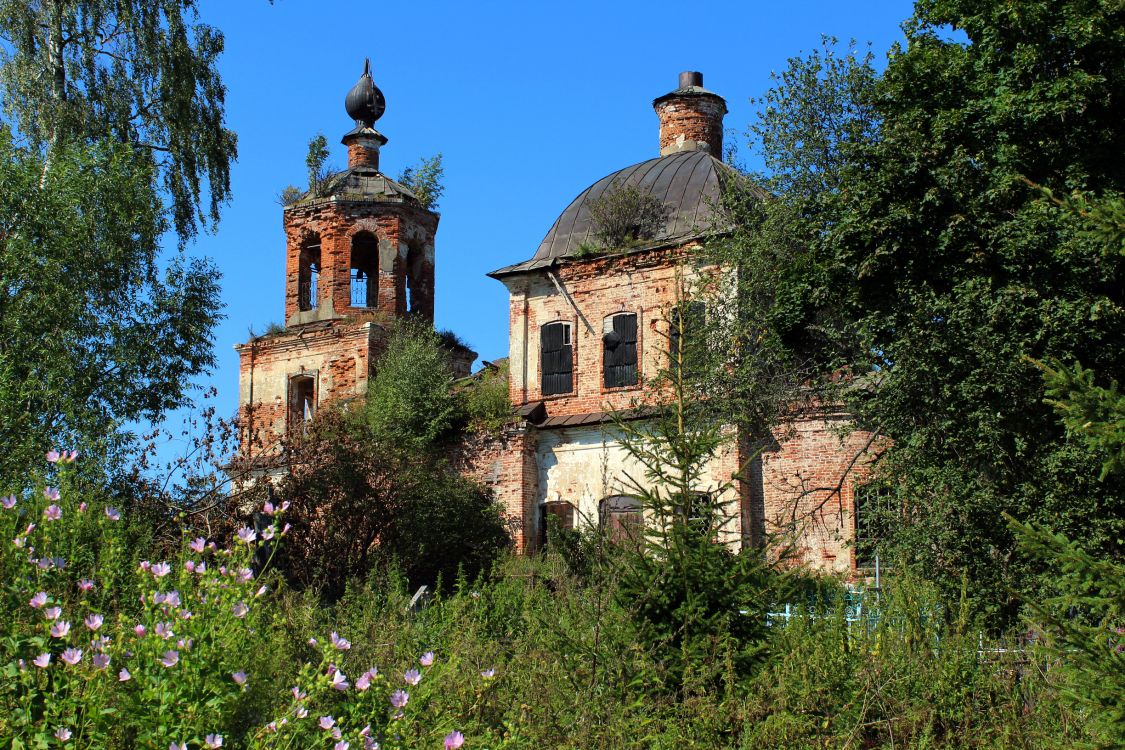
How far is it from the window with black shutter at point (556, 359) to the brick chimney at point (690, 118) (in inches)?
210

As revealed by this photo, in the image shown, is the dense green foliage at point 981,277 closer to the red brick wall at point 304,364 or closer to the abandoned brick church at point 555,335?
the abandoned brick church at point 555,335

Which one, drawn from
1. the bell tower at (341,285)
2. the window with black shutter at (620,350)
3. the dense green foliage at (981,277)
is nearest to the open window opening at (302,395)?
the bell tower at (341,285)

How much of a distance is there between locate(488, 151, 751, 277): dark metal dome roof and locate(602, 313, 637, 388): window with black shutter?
1723mm

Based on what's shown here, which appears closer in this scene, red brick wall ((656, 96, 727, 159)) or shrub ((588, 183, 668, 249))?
shrub ((588, 183, 668, 249))

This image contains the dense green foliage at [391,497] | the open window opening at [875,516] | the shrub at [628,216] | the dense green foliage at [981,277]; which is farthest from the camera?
the shrub at [628,216]

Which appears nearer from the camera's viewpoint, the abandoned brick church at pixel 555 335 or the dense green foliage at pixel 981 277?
the dense green foliage at pixel 981 277

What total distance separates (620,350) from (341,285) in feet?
24.2

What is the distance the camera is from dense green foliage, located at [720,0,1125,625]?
13.0 metres

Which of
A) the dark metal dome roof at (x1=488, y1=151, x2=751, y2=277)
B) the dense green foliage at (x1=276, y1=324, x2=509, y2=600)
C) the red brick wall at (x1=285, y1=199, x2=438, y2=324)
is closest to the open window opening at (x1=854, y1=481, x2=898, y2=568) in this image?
the dense green foliage at (x1=276, y1=324, x2=509, y2=600)

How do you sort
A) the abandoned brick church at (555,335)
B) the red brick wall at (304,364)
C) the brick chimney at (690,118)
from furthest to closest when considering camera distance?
1. the brick chimney at (690,118)
2. the red brick wall at (304,364)
3. the abandoned brick church at (555,335)

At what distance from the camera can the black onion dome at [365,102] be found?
28531mm

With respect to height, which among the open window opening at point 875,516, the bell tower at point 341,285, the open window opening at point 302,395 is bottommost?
the open window opening at point 875,516

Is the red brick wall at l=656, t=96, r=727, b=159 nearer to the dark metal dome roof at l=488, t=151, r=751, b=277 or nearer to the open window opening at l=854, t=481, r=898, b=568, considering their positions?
the dark metal dome roof at l=488, t=151, r=751, b=277

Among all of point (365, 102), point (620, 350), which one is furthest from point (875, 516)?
point (365, 102)
